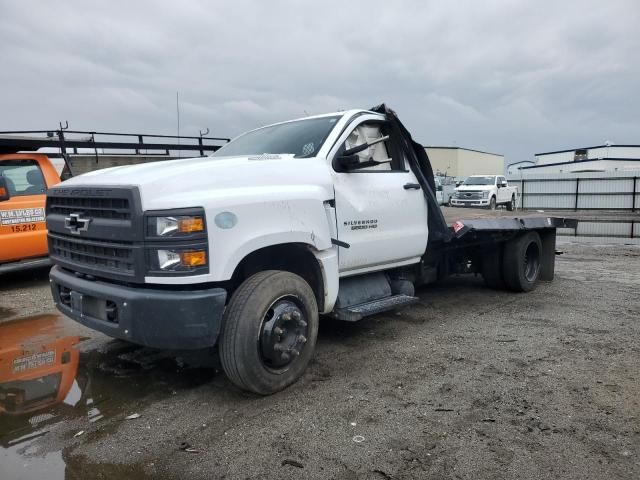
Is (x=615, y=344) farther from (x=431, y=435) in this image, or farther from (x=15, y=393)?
(x=15, y=393)

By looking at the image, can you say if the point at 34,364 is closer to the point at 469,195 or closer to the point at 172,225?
the point at 172,225

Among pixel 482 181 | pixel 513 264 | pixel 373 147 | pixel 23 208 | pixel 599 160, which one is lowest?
pixel 513 264

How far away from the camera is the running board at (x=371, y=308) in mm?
4031

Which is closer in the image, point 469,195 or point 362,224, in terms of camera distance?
point 362,224

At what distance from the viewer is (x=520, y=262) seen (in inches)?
254

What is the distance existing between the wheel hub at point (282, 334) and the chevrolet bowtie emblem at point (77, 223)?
1.38 meters

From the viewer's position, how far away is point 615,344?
448 cm

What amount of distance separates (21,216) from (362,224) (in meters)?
5.31

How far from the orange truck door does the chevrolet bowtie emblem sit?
4.08 meters

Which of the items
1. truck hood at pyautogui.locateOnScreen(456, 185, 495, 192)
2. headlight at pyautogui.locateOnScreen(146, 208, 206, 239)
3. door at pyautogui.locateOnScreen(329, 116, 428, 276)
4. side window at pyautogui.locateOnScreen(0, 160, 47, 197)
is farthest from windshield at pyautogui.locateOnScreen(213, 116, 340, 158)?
truck hood at pyautogui.locateOnScreen(456, 185, 495, 192)

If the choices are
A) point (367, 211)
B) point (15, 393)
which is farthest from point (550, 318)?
point (15, 393)

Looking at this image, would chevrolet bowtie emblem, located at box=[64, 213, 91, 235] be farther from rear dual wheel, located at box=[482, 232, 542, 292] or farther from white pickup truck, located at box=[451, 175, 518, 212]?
white pickup truck, located at box=[451, 175, 518, 212]

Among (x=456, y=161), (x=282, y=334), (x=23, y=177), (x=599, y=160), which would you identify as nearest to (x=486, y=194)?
(x=23, y=177)

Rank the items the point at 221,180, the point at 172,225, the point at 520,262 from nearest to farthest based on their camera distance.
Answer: the point at 172,225
the point at 221,180
the point at 520,262
